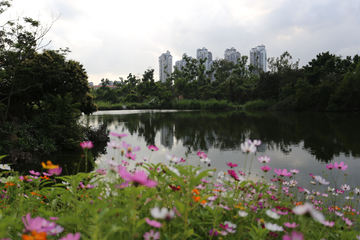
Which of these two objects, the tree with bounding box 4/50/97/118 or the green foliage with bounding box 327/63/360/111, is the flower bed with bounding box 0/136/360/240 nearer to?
the tree with bounding box 4/50/97/118

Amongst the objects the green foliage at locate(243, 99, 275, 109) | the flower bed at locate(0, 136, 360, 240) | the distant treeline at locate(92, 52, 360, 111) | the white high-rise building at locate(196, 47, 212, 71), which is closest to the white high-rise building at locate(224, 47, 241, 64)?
the white high-rise building at locate(196, 47, 212, 71)

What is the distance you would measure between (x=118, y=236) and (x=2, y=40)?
7.64 m

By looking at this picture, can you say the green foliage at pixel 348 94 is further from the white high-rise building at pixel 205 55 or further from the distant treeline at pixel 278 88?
the white high-rise building at pixel 205 55

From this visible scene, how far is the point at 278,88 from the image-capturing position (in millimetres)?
28172

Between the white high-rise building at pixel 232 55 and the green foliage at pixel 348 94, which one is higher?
the white high-rise building at pixel 232 55

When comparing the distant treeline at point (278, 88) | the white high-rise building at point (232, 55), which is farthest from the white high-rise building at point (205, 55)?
the distant treeline at point (278, 88)

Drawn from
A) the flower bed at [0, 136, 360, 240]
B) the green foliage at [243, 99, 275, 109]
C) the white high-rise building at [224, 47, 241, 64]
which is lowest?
the flower bed at [0, 136, 360, 240]

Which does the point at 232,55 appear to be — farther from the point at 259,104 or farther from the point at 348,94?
the point at 348,94

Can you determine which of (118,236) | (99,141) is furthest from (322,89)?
(118,236)

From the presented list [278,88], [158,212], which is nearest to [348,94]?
[278,88]

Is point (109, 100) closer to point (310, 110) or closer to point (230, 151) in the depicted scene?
point (310, 110)

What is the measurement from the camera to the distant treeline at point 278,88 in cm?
2073

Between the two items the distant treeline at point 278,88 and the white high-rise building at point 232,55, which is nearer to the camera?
the distant treeline at point 278,88

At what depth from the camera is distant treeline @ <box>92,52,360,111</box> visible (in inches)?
816
